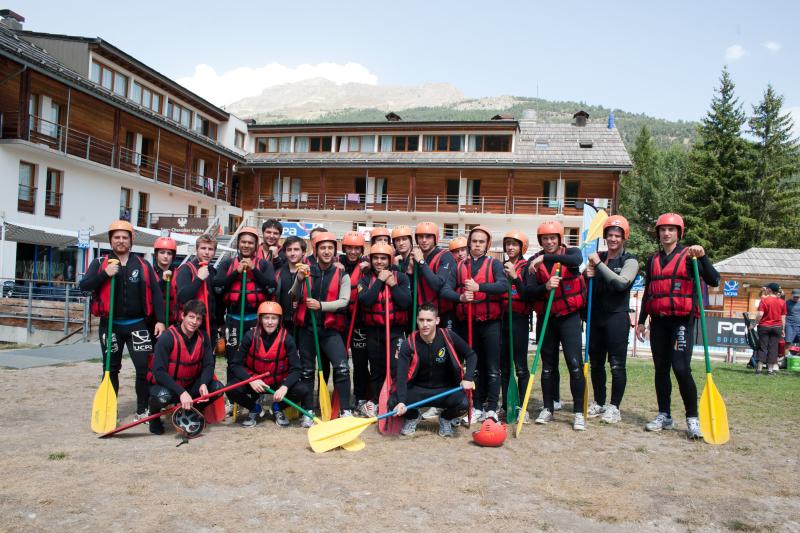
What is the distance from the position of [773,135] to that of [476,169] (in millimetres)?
22468

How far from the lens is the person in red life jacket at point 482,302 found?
6191 mm

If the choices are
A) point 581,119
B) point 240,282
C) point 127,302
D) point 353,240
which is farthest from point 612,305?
point 581,119

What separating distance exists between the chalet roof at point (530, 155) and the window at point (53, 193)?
599 inches

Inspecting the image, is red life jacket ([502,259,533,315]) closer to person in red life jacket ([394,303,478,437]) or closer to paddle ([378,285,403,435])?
person in red life jacket ([394,303,478,437])

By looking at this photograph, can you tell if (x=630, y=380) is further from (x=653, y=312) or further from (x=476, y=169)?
(x=476, y=169)

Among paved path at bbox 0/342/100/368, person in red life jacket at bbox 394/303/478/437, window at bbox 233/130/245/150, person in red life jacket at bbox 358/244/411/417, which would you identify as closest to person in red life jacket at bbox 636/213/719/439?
person in red life jacket at bbox 394/303/478/437

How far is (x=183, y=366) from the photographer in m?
5.98

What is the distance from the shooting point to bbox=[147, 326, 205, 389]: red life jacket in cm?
593

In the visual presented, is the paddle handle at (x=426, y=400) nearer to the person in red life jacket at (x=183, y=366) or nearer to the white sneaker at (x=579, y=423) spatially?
the white sneaker at (x=579, y=423)

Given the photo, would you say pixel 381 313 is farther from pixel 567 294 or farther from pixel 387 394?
pixel 567 294

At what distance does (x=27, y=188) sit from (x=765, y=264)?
3159 centimetres

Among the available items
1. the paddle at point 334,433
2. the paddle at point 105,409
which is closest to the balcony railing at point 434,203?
the paddle at point 334,433

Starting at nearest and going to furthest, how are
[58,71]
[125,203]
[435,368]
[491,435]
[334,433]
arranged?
[334,433] < [491,435] < [435,368] < [58,71] < [125,203]

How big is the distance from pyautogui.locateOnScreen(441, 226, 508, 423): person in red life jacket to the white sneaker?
Answer: 873 mm
